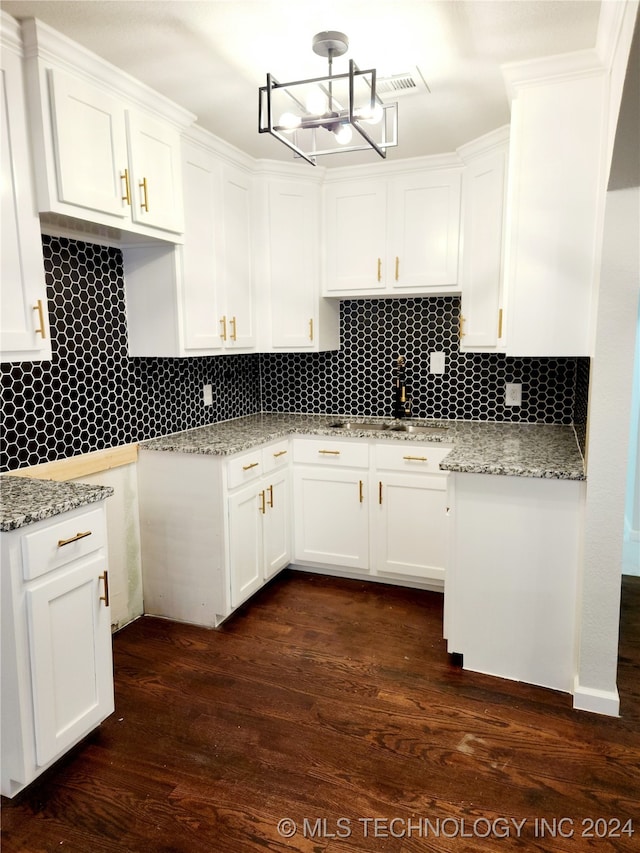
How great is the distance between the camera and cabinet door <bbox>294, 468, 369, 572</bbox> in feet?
10.6

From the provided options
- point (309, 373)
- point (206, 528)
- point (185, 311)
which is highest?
point (185, 311)

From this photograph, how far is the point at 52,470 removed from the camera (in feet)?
7.71

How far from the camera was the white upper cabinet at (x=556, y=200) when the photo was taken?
2070 millimetres

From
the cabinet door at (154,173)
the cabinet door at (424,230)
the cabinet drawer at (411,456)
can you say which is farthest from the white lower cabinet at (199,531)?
the cabinet door at (424,230)

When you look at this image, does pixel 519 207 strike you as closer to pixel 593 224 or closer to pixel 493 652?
pixel 593 224

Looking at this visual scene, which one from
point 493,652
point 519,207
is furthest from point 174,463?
point 519,207

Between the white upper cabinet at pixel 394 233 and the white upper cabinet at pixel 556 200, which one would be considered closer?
the white upper cabinet at pixel 556 200

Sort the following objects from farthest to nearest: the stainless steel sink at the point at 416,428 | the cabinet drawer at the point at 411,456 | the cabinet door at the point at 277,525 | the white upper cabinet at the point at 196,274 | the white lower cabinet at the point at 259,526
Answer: the stainless steel sink at the point at 416,428, the cabinet door at the point at 277,525, the cabinet drawer at the point at 411,456, the white lower cabinet at the point at 259,526, the white upper cabinet at the point at 196,274

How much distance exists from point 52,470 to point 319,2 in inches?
77.8

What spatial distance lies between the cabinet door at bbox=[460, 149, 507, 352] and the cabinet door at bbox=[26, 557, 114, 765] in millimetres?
2201

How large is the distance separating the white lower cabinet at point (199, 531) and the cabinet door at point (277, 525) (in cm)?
11

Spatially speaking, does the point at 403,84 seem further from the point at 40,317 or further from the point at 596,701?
the point at 596,701

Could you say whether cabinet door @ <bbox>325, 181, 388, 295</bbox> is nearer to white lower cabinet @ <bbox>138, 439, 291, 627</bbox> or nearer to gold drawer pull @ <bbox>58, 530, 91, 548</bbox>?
white lower cabinet @ <bbox>138, 439, 291, 627</bbox>

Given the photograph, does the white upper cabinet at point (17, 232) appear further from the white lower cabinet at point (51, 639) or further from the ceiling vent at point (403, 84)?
the ceiling vent at point (403, 84)
